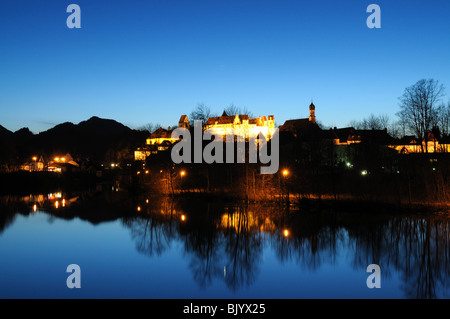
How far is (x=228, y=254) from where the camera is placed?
60.6 ft

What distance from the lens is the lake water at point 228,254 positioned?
A: 14.1 metres

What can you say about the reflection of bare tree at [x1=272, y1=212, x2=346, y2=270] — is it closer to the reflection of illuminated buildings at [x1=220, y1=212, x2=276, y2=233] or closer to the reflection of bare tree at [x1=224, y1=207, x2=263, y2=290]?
the reflection of illuminated buildings at [x1=220, y1=212, x2=276, y2=233]

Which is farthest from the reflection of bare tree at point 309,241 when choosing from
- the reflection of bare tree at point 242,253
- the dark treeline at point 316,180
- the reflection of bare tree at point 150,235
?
the dark treeline at point 316,180

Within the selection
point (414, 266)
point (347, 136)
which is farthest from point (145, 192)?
point (347, 136)

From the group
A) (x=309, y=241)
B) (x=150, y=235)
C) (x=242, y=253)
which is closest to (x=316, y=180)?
(x=309, y=241)

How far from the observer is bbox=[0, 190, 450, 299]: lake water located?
14.1 m

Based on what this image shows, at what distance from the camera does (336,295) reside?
44.0 feet

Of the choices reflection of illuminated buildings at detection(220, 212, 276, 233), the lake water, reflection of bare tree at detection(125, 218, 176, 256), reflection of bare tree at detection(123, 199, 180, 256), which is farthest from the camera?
reflection of illuminated buildings at detection(220, 212, 276, 233)

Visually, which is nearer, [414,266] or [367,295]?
[367,295]

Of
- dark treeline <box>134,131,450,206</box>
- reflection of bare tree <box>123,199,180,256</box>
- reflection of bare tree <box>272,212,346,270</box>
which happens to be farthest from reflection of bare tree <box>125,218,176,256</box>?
dark treeline <box>134,131,450,206</box>

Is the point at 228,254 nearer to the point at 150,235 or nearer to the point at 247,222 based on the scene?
the point at 150,235

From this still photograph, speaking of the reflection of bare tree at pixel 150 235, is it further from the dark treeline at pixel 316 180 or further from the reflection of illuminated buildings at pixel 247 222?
the dark treeline at pixel 316 180

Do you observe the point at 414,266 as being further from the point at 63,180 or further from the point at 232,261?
the point at 63,180
